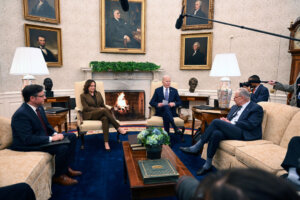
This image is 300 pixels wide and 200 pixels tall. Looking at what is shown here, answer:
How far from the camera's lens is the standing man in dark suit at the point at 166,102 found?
13.4 feet

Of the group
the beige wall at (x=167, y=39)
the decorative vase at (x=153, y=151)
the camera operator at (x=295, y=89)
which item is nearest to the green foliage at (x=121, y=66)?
the beige wall at (x=167, y=39)

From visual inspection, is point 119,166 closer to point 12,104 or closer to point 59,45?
point 12,104

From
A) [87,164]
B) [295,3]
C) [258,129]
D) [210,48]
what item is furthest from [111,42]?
Result: [295,3]

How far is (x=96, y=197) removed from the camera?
2281 millimetres

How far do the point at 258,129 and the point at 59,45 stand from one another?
17.5 feet

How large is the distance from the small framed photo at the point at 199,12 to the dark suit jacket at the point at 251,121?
3.76m

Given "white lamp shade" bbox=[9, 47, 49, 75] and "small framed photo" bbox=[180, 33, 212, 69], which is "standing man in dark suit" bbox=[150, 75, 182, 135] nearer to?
"small framed photo" bbox=[180, 33, 212, 69]

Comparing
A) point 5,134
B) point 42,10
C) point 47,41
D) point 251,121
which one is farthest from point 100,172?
point 42,10

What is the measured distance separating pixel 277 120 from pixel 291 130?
0.89ft

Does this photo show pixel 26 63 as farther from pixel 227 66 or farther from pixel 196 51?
pixel 196 51

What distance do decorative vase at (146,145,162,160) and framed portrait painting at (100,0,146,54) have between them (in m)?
4.42

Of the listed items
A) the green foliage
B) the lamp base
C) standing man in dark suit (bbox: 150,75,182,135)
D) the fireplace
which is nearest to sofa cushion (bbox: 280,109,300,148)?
the lamp base

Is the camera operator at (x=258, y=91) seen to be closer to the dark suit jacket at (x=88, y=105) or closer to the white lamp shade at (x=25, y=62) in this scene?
the dark suit jacket at (x=88, y=105)

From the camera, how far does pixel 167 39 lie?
6.27 metres
